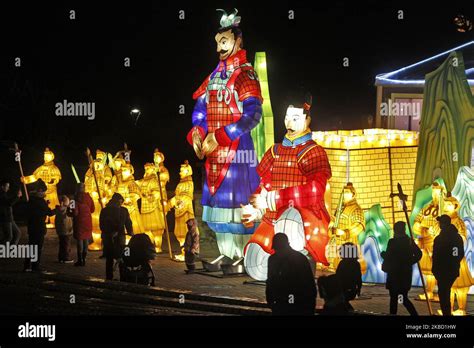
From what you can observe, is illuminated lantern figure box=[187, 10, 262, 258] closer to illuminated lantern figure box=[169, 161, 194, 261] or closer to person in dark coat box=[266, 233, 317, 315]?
illuminated lantern figure box=[169, 161, 194, 261]

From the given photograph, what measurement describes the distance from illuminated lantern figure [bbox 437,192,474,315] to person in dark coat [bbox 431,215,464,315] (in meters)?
0.58

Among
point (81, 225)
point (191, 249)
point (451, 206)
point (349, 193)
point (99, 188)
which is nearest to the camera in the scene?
point (451, 206)

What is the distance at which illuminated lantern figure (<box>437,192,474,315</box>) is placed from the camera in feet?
43.4

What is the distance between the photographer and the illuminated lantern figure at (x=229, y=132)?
1508cm

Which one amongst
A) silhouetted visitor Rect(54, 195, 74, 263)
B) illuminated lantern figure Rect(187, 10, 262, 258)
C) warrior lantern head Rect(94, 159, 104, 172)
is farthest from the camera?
warrior lantern head Rect(94, 159, 104, 172)

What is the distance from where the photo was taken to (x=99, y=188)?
19.4 meters

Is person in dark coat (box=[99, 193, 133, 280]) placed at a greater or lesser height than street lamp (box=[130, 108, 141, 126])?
lesser

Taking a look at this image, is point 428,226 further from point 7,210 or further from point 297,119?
point 7,210

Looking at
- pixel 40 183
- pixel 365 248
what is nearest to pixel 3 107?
pixel 40 183

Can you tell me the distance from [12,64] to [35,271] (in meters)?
11.5

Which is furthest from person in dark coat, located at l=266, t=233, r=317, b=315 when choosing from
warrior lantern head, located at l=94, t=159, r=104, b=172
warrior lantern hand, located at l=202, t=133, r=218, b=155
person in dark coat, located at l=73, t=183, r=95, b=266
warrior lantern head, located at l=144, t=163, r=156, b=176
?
warrior lantern head, located at l=94, t=159, r=104, b=172

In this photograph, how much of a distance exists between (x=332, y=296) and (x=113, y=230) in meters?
6.26

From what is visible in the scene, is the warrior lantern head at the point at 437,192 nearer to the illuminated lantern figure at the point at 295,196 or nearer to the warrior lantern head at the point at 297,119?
the illuminated lantern figure at the point at 295,196

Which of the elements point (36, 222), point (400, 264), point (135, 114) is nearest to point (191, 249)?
point (36, 222)
